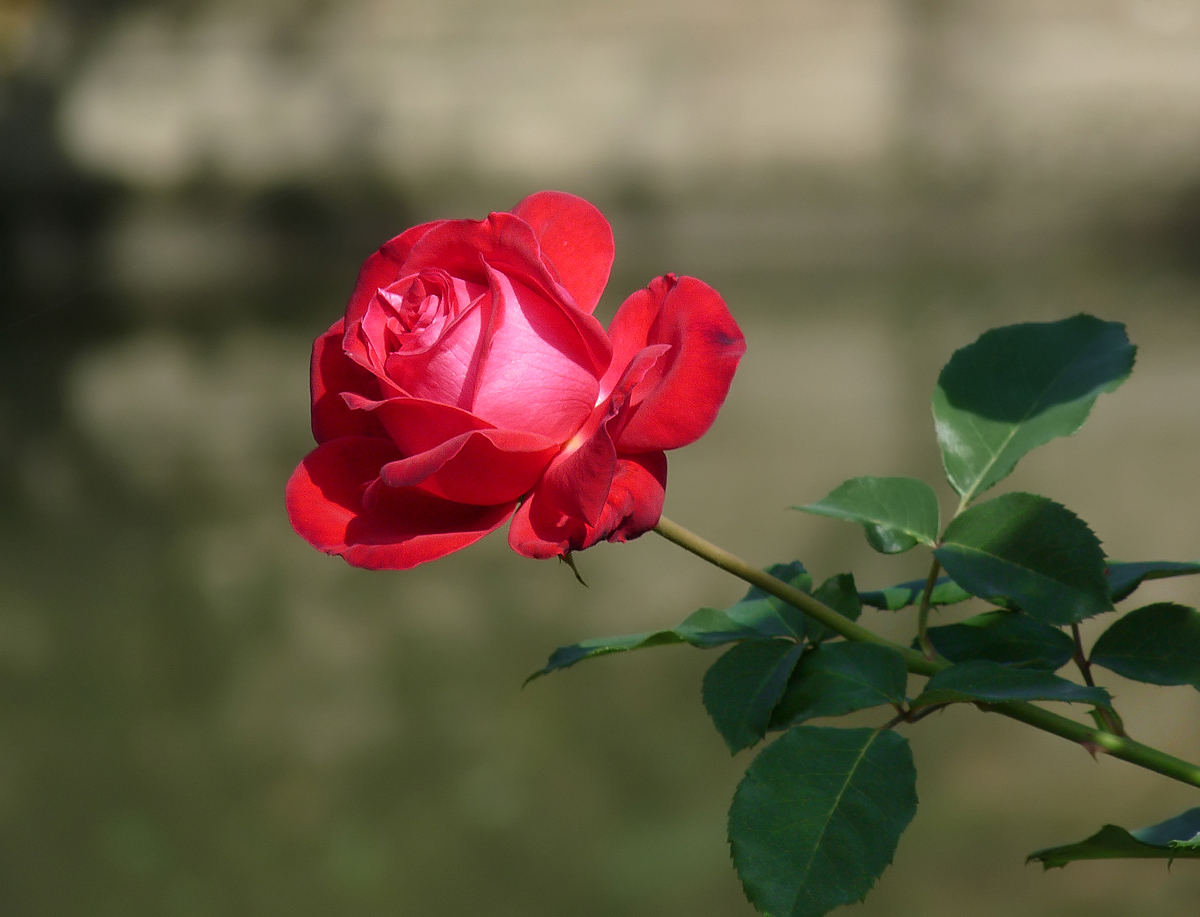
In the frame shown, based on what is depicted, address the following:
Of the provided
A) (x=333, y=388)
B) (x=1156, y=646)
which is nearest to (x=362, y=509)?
(x=333, y=388)

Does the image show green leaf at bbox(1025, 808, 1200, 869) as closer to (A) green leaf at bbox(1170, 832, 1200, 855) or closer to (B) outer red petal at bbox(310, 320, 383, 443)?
(A) green leaf at bbox(1170, 832, 1200, 855)

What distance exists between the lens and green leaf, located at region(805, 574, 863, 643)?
0.55 feet

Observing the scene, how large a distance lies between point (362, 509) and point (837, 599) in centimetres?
7

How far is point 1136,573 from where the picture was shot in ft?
0.54

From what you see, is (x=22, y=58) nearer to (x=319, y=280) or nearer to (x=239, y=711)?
(x=319, y=280)

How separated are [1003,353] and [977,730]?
427mm

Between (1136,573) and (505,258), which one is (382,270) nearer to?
(505,258)

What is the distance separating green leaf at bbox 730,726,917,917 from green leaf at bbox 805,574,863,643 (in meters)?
0.02

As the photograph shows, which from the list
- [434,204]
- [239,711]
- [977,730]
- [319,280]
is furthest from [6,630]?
Result: [434,204]

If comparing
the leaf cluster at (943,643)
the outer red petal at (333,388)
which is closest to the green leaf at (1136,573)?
the leaf cluster at (943,643)

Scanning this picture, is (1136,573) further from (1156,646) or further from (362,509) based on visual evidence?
(362,509)

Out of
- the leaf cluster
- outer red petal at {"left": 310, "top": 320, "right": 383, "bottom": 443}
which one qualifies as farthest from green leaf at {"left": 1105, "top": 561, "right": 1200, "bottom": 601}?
outer red petal at {"left": 310, "top": 320, "right": 383, "bottom": 443}

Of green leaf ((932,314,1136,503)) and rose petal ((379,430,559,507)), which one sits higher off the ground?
rose petal ((379,430,559,507))

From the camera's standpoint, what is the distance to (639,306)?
0.48 feet
